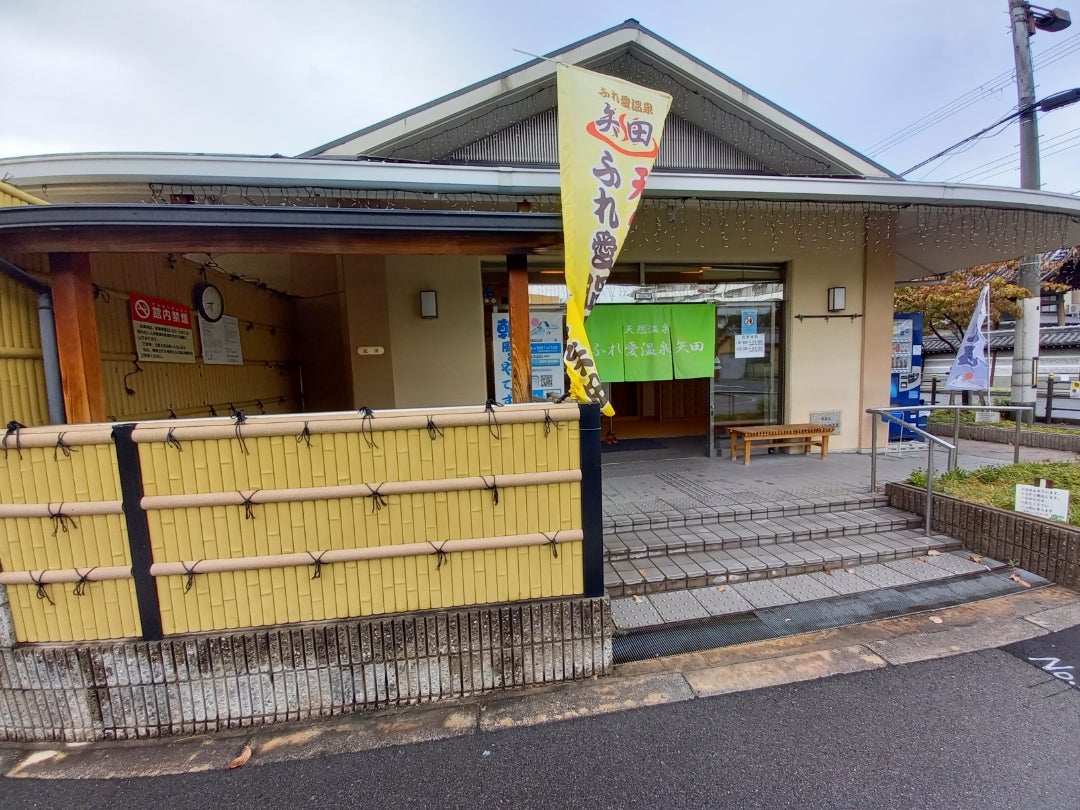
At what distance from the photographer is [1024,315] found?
28.2ft

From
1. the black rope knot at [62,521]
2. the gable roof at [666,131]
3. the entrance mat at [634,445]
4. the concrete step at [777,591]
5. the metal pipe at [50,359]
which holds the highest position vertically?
the gable roof at [666,131]

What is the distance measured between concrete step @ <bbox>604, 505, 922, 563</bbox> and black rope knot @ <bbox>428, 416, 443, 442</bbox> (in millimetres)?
2139

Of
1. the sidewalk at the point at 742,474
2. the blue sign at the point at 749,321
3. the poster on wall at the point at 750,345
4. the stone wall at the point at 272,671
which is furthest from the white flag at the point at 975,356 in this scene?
the stone wall at the point at 272,671

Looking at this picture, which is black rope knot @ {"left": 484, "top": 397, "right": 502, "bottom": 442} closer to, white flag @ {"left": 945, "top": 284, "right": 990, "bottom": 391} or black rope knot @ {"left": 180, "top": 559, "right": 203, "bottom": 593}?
black rope knot @ {"left": 180, "top": 559, "right": 203, "bottom": 593}

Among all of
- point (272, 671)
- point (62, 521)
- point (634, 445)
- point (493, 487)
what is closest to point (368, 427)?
point (493, 487)

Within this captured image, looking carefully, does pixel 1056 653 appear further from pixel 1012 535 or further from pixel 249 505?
pixel 249 505

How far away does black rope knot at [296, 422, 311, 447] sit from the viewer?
2340 mm

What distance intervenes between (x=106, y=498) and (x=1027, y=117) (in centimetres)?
1382

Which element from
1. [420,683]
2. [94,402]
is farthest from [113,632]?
[420,683]

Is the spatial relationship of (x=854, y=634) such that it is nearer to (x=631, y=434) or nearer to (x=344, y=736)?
(x=344, y=736)

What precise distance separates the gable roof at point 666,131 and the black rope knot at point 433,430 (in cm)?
402

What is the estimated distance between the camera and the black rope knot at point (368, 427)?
2.38m

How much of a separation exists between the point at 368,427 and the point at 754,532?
363cm

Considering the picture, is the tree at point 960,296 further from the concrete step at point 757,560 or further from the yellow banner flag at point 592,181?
the yellow banner flag at point 592,181
